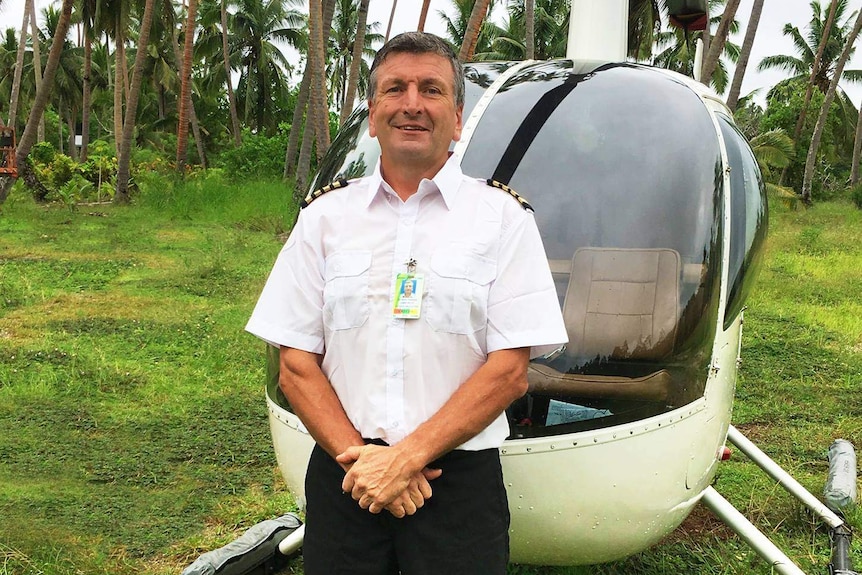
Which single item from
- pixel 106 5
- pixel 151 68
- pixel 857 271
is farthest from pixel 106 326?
pixel 151 68

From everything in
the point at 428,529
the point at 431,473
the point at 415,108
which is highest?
the point at 415,108

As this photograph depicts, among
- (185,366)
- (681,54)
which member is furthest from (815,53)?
(185,366)

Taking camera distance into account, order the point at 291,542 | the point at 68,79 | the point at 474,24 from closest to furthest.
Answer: the point at 291,542 → the point at 474,24 → the point at 68,79

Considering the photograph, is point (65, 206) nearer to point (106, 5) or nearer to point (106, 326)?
point (106, 5)

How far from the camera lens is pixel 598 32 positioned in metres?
3.56

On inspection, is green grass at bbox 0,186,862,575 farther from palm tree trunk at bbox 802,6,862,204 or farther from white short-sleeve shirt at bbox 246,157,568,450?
palm tree trunk at bbox 802,6,862,204

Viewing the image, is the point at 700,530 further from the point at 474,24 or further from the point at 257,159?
the point at 257,159

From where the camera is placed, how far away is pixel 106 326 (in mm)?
7043

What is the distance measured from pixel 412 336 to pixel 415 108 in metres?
0.47

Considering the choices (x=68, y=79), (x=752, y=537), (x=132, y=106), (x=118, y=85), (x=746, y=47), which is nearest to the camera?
(x=752, y=537)

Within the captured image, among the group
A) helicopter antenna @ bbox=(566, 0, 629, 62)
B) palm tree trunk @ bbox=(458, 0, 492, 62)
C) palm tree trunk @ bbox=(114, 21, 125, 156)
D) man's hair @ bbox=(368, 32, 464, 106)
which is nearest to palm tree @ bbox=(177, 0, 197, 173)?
palm tree trunk @ bbox=(458, 0, 492, 62)

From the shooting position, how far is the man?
169cm

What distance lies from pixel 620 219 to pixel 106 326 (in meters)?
5.68

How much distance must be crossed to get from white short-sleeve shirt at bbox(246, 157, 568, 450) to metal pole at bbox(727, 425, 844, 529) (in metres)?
2.14
